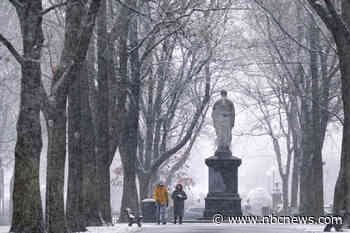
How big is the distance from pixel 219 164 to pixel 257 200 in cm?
6278

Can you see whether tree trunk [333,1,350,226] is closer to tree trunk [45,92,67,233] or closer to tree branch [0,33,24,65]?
tree trunk [45,92,67,233]

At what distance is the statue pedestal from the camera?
3650 cm

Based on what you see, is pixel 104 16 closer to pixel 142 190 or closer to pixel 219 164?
pixel 219 164

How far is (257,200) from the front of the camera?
98625 millimetres

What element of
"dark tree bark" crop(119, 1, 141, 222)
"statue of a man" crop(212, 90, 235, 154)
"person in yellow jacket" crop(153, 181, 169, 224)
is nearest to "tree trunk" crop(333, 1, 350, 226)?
"person in yellow jacket" crop(153, 181, 169, 224)

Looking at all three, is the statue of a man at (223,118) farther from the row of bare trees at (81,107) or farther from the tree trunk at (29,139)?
the tree trunk at (29,139)

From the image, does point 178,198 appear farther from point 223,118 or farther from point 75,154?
point 75,154

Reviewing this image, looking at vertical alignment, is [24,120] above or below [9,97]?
below

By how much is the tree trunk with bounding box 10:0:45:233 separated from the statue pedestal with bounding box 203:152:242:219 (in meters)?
17.8

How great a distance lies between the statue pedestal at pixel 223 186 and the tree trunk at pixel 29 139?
17.8m

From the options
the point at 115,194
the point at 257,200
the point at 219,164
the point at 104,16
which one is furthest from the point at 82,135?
the point at 115,194

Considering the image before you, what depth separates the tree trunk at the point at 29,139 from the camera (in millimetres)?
19016

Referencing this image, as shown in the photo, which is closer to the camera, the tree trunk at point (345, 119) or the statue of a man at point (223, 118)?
the tree trunk at point (345, 119)

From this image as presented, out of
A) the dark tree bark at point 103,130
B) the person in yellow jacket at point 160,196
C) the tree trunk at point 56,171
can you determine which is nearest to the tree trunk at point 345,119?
the tree trunk at point 56,171
